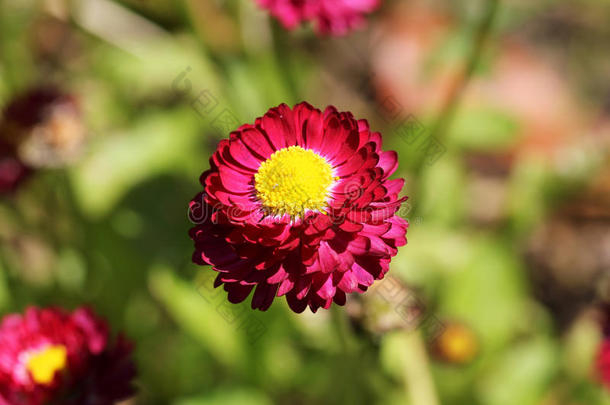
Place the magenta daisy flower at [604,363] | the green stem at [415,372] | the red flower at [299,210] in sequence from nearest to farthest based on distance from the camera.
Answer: the red flower at [299,210] < the green stem at [415,372] < the magenta daisy flower at [604,363]

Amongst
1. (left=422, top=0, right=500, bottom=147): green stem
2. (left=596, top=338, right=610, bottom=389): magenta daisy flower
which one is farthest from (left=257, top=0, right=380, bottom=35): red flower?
(left=596, top=338, right=610, bottom=389): magenta daisy flower

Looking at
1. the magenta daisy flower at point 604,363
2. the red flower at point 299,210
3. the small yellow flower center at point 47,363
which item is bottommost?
the small yellow flower center at point 47,363

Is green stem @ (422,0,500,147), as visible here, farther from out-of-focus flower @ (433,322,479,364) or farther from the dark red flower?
the dark red flower

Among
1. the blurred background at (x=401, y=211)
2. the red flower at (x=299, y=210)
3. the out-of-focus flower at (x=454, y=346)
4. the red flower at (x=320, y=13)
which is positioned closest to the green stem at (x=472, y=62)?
the blurred background at (x=401, y=211)

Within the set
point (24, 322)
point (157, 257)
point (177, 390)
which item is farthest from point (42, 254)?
point (24, 322)

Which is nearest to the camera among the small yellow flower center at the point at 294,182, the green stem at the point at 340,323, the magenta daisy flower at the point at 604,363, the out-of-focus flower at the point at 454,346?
the small yellow flower center at the point at 294,182

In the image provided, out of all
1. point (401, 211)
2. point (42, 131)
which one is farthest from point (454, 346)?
point (42, 131)

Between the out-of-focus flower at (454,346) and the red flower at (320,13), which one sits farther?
the out-of-focus flower at (454,346)

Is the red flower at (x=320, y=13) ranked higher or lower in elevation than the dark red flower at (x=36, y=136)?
higher

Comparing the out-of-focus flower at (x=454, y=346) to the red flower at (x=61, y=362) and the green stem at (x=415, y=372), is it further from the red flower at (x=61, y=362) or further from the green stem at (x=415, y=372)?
the red flower at (x=61, y=362)

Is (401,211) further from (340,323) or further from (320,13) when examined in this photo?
(320,13)
